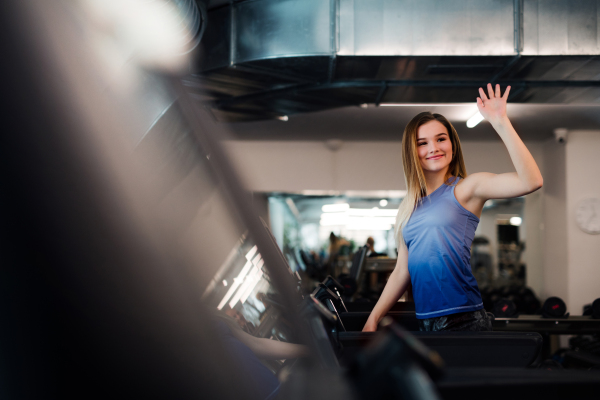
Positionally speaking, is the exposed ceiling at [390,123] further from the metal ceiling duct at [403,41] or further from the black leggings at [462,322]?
the black leggings at [462,322]

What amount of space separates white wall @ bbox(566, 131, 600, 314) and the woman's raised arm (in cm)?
552

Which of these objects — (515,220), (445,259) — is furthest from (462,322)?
(515,220)

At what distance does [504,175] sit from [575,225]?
5.62 meters

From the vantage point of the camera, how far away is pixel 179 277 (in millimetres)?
396

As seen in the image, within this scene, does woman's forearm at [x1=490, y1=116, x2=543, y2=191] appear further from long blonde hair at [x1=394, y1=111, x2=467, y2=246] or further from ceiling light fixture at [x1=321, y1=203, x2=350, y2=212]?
ceiling light fixture at [x1=321, y1=203, x2=350, y2=212]

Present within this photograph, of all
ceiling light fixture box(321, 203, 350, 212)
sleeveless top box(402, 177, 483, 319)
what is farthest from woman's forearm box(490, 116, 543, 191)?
ceiling light fixture box(321, 203, 350, 212)

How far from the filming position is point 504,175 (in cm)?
116

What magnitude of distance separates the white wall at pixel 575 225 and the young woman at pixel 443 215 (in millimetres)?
5412

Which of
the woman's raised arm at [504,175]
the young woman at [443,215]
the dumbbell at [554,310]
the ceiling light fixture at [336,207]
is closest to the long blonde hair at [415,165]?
the young woman at [443,215]

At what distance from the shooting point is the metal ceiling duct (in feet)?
8.90

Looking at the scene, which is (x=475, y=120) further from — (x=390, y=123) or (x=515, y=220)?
(x=515, y=220)

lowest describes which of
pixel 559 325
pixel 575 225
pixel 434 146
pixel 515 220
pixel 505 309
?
pixel 559 325

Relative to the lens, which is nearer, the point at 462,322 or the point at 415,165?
the point at 462,322

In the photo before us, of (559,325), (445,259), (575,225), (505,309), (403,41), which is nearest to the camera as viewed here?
(445,259)
